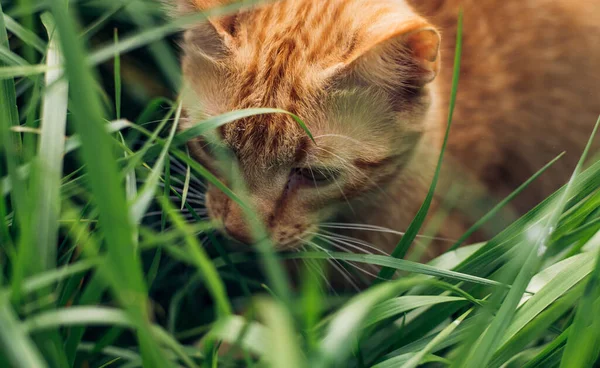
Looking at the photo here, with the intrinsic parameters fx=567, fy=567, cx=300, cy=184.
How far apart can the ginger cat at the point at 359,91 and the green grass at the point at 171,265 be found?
3.7 inches

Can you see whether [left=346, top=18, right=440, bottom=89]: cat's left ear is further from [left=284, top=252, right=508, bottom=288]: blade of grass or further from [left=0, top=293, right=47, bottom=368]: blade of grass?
[left=0, top=293, right=47, bottom=368]: blade of grass

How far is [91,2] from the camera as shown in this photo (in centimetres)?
128

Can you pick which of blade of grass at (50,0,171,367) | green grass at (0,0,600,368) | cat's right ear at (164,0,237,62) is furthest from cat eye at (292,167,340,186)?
blade of grass at (50,0,171,367)

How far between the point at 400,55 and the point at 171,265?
602 millimetres

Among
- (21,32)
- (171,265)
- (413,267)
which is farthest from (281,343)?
(21,32)

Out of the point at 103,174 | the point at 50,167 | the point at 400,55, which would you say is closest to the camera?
the point at 103,174

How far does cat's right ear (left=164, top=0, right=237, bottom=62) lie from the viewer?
1.02 m

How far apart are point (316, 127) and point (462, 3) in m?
0.67

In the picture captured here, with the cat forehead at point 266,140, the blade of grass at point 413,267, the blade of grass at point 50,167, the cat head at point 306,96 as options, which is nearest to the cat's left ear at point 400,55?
the cat head at point 306,96

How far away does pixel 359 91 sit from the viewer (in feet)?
3.38

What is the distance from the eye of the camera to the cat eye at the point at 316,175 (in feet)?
3.41

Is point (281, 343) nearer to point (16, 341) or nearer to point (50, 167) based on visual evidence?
point (16, 341)

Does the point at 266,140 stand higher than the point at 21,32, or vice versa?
the point at 21,32

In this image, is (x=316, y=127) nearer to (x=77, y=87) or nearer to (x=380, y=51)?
(x=380, y=51)
